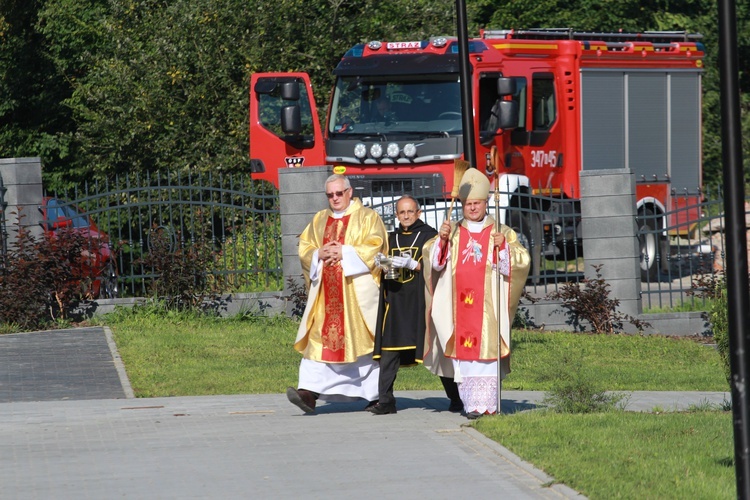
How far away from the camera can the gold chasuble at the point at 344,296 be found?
32.1 feet

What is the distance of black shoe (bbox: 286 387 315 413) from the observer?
31.5ft

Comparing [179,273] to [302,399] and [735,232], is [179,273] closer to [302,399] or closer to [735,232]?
[302,399]

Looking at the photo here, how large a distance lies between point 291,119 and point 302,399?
8659mm

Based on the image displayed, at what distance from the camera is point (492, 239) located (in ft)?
31.2

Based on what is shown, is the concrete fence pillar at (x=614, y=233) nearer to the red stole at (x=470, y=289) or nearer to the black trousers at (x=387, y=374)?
the red stole at (x=470, y=289)

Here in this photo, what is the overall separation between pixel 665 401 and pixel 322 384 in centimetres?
296

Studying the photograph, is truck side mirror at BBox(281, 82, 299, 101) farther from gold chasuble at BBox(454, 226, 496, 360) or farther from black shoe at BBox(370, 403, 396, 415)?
black shoe at BBox(370, 403, 396, 415)

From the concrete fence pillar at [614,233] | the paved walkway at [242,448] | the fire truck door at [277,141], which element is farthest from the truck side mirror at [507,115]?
the paved walkway at [242,448]

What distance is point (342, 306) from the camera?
988 cm

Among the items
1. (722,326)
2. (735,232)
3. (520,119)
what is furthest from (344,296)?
(520,119)

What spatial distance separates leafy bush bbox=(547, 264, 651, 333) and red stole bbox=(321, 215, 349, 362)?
629 centimetres

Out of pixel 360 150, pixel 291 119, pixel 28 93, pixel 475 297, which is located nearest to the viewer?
pixel 475 297

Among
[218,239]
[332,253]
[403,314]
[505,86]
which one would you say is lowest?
[403,314]

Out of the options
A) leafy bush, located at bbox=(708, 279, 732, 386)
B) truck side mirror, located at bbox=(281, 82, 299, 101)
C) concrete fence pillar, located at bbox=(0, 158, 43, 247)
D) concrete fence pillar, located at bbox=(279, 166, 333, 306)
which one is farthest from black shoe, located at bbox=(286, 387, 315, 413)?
truck side mirror, located at bbox=(281, 82, 299, 101)
